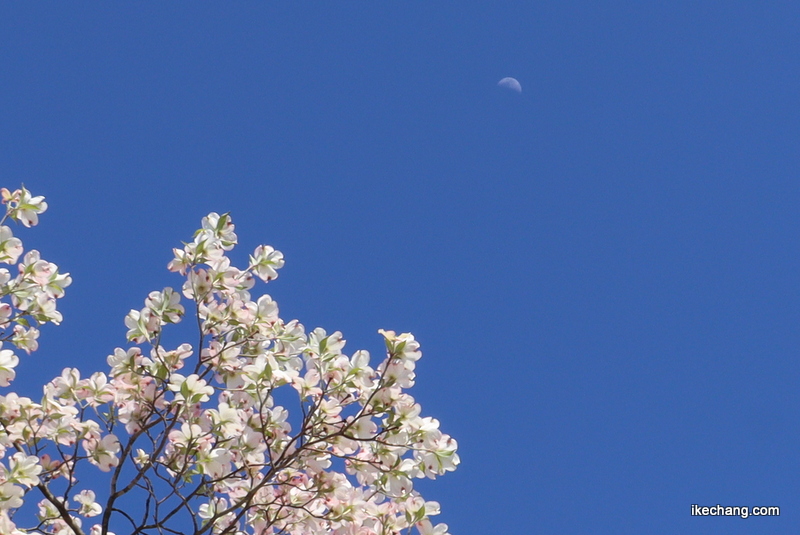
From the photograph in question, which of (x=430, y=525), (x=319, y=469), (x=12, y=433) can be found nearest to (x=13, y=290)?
(x=12, y=433)

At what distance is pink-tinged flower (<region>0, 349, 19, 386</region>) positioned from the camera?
11.8 ft

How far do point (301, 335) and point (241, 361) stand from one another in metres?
0.36

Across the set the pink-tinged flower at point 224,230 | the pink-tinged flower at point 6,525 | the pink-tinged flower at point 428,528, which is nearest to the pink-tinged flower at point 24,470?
the pink-tinged flower at point 6,525

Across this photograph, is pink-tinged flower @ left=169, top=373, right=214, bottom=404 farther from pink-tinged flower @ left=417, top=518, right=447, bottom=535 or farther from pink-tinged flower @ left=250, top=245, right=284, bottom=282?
pink-tinged flower @ left=417, top=518, right=447, bottom=535

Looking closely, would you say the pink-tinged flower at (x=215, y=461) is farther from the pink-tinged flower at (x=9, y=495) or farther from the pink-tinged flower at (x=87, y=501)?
the pink-tinged flower at (x=87, y=501)

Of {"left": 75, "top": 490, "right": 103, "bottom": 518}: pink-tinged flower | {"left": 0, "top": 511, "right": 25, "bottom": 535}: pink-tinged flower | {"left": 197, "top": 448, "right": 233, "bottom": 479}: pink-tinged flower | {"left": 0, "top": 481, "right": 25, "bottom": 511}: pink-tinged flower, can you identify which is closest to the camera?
{"left": 0, "top": 481, "right": 25, "bottom": 511}: pink-tinged flower

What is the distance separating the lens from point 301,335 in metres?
3.87

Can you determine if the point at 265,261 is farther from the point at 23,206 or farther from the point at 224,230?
the point at 23,206

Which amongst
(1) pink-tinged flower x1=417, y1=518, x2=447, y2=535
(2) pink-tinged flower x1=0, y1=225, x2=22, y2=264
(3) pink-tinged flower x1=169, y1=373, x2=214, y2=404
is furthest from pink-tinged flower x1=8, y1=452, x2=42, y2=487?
(1) pink-tinged flower x1=417, y1=518, x2=447, y2=535

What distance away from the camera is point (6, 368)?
3.58m

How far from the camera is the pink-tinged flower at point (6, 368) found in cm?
358

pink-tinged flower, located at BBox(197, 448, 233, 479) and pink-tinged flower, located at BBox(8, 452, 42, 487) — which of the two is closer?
pink-tinged flower, located at BBox(8, 452, 42, 487)

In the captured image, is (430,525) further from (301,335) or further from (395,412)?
(301,335)

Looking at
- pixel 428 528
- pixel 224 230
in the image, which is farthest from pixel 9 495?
pixel 428 528
